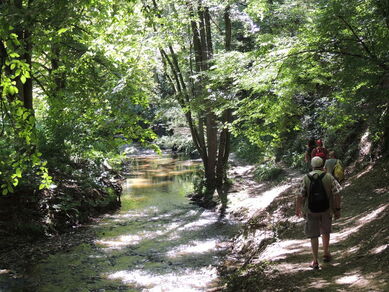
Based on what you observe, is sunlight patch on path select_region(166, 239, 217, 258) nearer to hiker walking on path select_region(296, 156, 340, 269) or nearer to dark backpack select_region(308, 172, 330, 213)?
hiker walking on path select_region(296, 156, 340, 269)

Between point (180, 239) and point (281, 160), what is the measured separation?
10541 mm

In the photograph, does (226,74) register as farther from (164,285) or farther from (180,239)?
(164,285)

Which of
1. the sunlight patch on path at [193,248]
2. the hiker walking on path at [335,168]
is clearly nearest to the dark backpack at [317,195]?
the hiker walking on path at [335,168]

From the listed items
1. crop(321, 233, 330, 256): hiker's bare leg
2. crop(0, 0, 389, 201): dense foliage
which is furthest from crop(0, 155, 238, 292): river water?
crop(321, 233, 330, 256): hiker's bare leg

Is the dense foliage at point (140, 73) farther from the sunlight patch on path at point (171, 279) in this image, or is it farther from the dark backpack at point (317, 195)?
the sunlight patch on path at point (171, 279)

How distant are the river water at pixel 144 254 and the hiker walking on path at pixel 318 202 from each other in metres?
2.71

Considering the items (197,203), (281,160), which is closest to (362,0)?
(197,203)

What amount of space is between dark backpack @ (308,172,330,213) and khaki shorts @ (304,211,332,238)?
0.34 ft

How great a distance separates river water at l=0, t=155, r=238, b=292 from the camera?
315 inches

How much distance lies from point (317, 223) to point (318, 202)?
0.35 metres

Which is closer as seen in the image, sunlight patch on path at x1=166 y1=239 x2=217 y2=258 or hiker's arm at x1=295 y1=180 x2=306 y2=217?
hiker's arm at x1=295 y1=180 x2=306 y2=217

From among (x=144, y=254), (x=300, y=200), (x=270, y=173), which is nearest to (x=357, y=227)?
(x=300, y=200)

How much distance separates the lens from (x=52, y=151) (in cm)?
1470

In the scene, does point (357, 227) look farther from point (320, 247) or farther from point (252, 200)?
point (252, 200)
